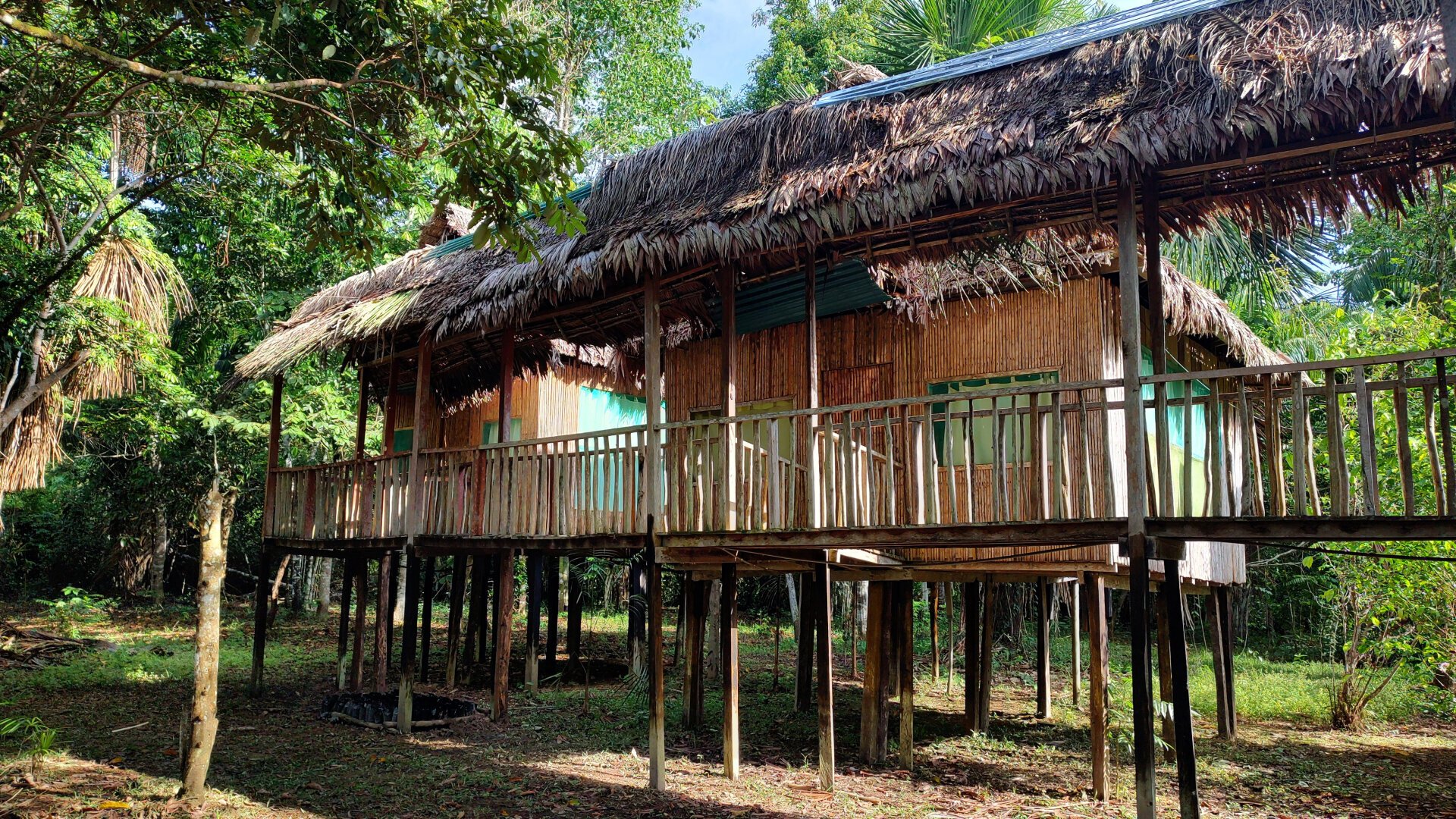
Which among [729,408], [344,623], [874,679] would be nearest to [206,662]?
[729,408]

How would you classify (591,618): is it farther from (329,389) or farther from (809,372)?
(809,372)

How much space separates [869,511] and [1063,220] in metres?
2.63

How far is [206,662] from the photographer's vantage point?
24.3 ft

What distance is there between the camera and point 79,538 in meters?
23.5

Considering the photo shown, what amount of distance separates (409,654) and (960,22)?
13774 millimetres

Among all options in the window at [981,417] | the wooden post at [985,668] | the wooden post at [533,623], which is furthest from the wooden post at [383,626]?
the wooden post at [985,668]

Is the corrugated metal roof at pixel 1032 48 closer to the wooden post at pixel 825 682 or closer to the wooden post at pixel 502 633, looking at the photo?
the wooden post at pixel 825 682

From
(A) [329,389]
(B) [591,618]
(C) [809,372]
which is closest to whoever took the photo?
(C) [809,372]

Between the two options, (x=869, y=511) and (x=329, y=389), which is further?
(x=329, y=389)

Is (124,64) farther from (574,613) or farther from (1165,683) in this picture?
(574,613)

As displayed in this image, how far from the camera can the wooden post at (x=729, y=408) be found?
806 cm

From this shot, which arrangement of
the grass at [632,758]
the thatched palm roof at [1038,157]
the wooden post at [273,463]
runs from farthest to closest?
1. the wooden post at [273,463]
2. the grass at [632,758]
3. the thatched palm roof at [1038,157]

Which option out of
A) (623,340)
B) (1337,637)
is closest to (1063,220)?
(623,340)

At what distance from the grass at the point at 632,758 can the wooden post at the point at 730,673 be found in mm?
251
